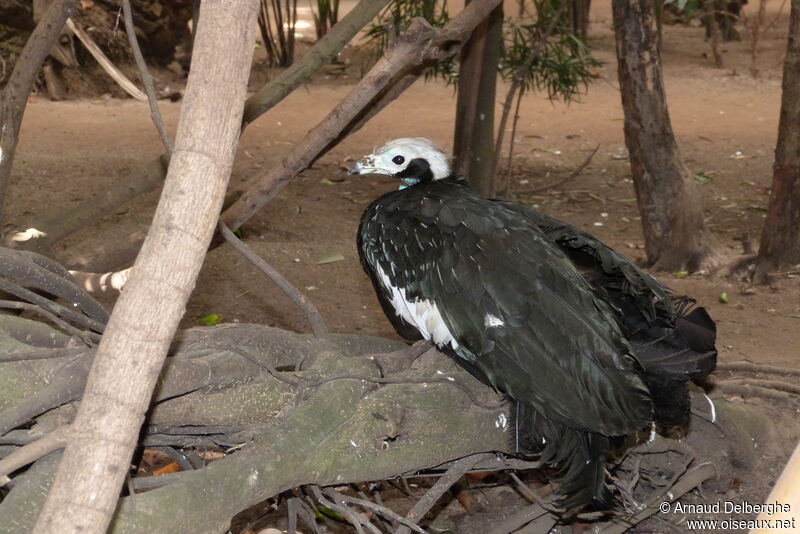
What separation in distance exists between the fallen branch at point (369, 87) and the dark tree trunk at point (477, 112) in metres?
1.73

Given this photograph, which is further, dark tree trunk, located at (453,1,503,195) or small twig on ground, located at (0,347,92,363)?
dark tree trunk, located at (453,1,503,195)

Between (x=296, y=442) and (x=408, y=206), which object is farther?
(x=408, y=206)

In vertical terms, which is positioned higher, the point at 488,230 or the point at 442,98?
the point at 488,230

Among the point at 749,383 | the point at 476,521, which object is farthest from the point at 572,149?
the point at 476,521

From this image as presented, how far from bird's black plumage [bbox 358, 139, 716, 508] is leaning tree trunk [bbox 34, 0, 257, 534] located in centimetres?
120

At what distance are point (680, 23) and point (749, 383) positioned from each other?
1358 cm

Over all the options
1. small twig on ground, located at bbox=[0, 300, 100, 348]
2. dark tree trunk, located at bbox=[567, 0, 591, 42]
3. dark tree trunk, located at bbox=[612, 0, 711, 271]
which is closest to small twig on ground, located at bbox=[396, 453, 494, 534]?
small twig on ground, located at bbox=[0, 300, 100, 348]

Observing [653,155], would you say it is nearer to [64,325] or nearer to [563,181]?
[563,181]

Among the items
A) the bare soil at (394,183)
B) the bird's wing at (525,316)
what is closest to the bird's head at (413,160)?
the bird's wing at (525,316)

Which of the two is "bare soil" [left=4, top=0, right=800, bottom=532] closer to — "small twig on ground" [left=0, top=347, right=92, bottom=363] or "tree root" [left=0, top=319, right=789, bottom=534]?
"tree root" [left=0, top=319, right=789, bottom=534]

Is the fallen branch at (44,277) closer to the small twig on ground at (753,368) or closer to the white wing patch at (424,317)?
the white wing patch at (424,317)

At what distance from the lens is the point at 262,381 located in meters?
2.14

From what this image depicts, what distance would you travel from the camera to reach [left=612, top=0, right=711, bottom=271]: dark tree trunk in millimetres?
5078

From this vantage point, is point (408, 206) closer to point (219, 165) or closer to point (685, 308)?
point (685, 308)
